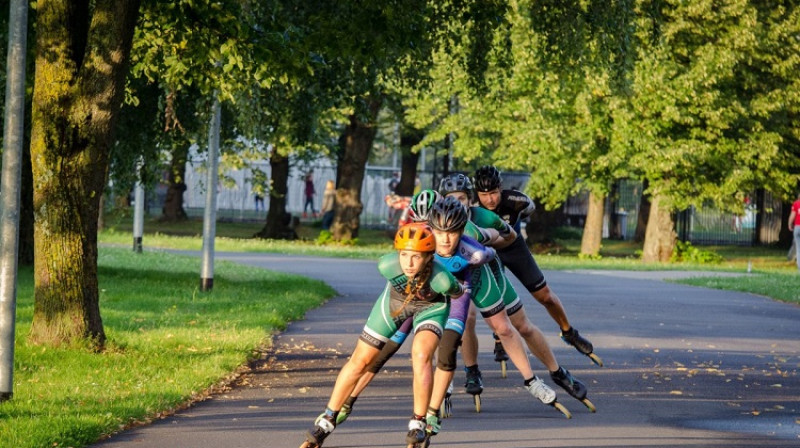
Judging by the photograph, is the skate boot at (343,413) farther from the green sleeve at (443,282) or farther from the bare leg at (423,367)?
the green sleeve at (443,282)

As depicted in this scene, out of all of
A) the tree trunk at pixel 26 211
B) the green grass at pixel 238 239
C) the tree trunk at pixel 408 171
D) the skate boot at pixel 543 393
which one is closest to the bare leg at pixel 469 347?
the skate boot at pixel 543 393

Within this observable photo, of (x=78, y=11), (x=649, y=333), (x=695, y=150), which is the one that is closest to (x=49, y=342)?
(x=78, y=11)

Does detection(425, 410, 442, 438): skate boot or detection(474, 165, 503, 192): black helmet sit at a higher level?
detection(474, 165, 503, 192): black helmet

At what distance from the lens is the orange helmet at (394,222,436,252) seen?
768 centimetres

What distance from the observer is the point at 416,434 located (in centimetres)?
763

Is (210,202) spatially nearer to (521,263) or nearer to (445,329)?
(521,263)

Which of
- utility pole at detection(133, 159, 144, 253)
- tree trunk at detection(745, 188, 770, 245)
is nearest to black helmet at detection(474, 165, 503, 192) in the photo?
utility pole at detection(133, 159, 144, 253)

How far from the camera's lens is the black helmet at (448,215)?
8.25 meters

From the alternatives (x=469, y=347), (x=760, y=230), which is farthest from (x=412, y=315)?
(x=760, y=230)

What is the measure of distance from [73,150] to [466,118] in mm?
29600

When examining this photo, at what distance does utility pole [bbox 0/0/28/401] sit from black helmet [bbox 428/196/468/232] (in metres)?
3.05

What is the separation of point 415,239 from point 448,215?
24.3 inches

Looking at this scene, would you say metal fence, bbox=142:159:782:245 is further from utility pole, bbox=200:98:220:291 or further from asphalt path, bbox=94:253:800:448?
asphalt path, bbox=94:253:800:448

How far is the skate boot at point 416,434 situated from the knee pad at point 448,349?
0.71m
